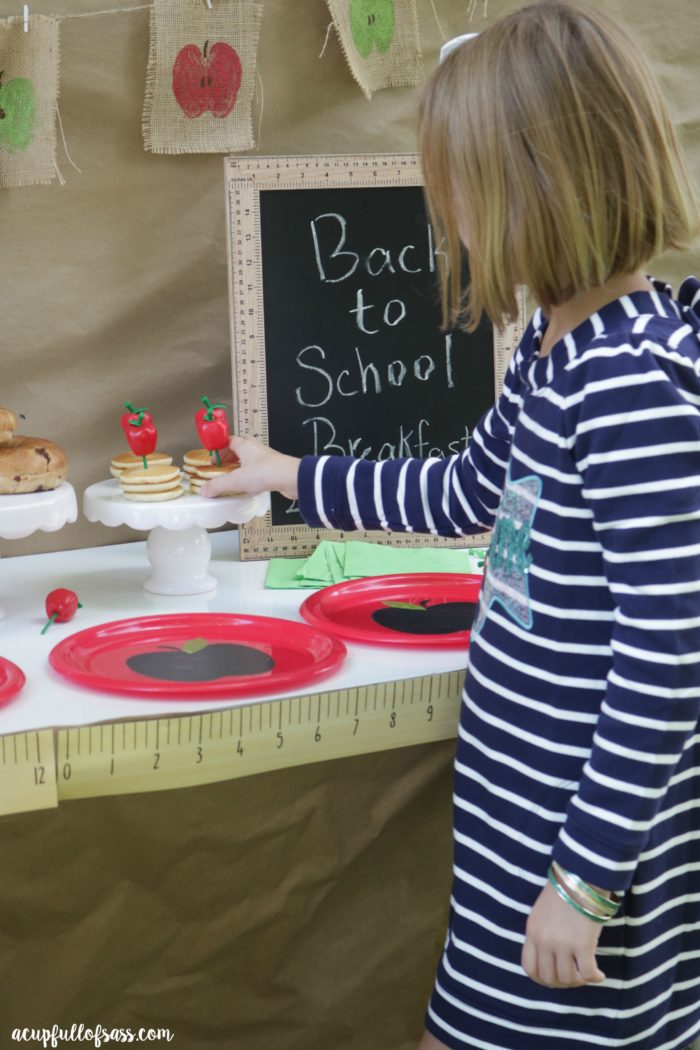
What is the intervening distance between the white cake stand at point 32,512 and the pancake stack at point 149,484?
8 centimetres

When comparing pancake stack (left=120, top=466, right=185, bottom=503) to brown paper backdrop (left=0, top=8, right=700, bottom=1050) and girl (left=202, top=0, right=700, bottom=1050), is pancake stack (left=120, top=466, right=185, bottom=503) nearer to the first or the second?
brown paper backdrop (left=0, top=8, right=700, bottom=1050)

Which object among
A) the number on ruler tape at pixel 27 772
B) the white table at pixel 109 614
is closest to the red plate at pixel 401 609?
the white table at pixel 109 614

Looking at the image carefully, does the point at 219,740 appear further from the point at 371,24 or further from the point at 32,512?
the point at 371,24

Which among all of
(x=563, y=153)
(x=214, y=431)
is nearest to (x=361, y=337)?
(x=214, y=431)

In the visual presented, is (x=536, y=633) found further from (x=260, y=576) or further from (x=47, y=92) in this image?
(x=47, y=92)

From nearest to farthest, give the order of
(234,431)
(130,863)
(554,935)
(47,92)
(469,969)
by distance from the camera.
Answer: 1. (554,935)
2. (469,969)
3. (47,92)
4. (234,431)
5. (130,863)

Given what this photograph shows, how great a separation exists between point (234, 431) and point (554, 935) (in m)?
0.83

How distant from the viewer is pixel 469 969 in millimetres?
986

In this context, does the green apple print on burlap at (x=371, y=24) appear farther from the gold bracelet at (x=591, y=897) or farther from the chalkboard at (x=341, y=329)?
the gold bracelet at (x=591, y=897)

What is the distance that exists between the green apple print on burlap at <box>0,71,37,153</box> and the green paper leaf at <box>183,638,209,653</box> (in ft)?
2.11

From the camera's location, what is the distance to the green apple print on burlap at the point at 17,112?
1.36m

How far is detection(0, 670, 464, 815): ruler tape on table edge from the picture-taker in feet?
3.04

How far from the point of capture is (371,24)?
153 cm

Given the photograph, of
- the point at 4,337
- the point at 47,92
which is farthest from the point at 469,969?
the point at 47,92
